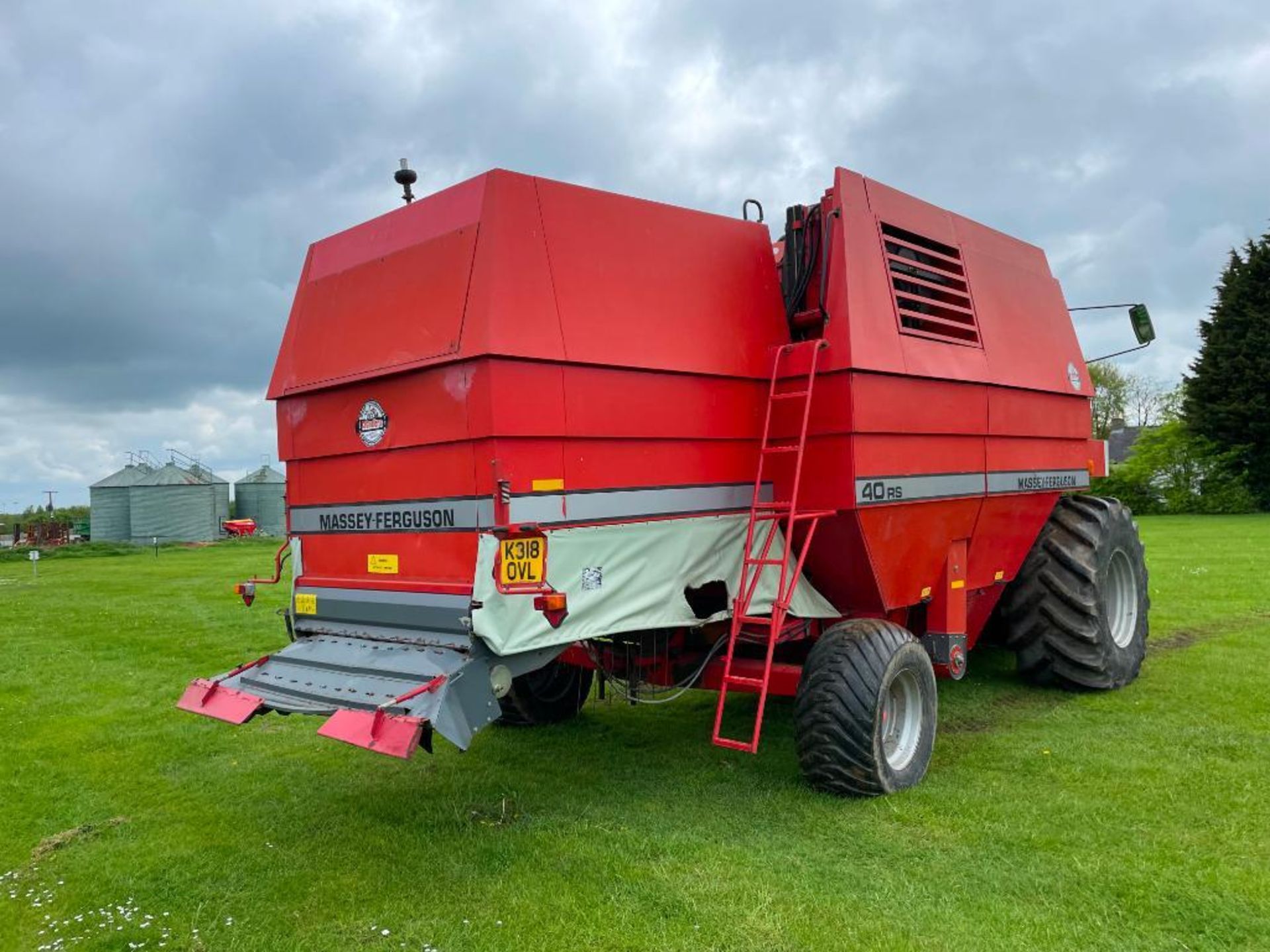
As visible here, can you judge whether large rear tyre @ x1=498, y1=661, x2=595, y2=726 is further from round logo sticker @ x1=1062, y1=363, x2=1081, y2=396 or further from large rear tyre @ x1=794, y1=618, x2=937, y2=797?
round logo sticker @ x1=1062, y1=363, x2=1081, y2=396

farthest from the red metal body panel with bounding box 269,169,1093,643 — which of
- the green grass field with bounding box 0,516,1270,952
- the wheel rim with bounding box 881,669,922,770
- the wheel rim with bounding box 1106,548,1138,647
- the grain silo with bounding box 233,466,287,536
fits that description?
the grain silo with bounding box 233,466,287,536

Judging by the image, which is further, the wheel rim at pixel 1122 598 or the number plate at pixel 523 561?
the wheel rim at pixel 1122 598

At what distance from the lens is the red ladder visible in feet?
16.5

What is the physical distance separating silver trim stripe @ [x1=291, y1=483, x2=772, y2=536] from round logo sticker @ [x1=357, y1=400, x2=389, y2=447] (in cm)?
35

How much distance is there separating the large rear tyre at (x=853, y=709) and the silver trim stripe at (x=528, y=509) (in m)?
0.96

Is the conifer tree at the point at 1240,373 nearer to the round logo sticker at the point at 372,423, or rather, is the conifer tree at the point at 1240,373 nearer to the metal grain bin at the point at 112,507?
the round logo sticker at the point at 372,423

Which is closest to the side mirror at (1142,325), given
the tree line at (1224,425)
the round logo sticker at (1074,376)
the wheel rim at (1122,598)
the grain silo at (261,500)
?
the round logo sticker at (1074,376)

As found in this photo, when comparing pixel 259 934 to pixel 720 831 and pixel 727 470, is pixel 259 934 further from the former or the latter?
pixel 727 470

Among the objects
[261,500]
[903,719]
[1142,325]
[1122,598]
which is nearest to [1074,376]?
[1142,325]

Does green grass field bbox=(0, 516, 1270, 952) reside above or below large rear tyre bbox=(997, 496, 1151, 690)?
below

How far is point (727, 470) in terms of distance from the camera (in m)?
5.34

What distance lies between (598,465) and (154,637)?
8.83 metres

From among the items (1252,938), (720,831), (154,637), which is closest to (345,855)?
(720,831)

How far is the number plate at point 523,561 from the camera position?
4.34 metres
